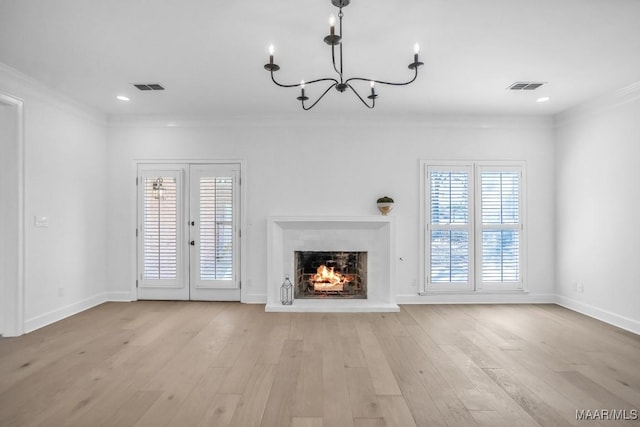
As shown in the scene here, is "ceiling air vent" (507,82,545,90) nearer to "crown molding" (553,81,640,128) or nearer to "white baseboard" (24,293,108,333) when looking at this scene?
"crown molding" (553,81,640,128)

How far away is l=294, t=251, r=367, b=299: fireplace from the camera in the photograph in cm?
544

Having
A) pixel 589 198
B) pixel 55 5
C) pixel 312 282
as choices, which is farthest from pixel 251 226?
pixel 589 198

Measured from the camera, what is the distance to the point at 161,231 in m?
5.32

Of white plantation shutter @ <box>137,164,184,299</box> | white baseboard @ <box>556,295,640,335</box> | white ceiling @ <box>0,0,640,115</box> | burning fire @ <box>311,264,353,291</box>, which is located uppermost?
white ceiling @ <box>0,0,640,115</box>

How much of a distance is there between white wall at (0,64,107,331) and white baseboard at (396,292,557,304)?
14.7 feet

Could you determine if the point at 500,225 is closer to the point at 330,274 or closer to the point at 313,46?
the point at 330,274

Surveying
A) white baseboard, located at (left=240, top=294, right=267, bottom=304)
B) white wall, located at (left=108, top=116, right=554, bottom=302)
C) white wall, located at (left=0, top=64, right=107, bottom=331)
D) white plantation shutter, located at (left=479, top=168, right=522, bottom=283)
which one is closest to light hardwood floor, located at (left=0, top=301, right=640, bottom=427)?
white wall, located at (left=0, top=64, right=107, bottom=331)

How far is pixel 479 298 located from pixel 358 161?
274 cm

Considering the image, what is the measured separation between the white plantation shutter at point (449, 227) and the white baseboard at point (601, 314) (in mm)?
1386

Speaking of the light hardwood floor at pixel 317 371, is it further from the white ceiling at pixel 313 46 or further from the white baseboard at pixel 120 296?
the white ceiling at pixel 313 46

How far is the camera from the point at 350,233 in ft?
17.4

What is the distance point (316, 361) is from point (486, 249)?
3.38 metres

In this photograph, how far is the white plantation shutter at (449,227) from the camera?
5.23m

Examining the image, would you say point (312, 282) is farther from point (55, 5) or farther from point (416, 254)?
point (55, 5)
